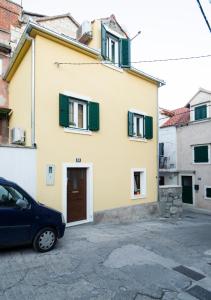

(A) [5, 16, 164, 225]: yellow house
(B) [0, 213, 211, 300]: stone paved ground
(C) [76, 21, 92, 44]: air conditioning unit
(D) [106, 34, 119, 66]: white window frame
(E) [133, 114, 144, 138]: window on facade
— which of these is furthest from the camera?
(E) [133, 114, 144, 138]: window on facade

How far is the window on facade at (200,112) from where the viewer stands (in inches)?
709

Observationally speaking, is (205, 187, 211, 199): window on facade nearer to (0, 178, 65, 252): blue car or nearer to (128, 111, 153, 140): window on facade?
(128, 111, 153, 140): window on facade

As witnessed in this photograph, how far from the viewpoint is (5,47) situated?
516 inches

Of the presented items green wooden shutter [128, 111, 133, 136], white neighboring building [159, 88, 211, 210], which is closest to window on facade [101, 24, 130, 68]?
green wooden shutter [128, 111, 133, 136]

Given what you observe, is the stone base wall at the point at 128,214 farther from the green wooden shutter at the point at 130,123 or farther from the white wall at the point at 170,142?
the white wall at the point at 170,142

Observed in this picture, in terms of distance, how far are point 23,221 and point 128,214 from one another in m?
6.52

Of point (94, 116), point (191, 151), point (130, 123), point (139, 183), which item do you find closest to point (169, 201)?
point (139, 183)

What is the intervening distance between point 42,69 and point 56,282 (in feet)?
22.8

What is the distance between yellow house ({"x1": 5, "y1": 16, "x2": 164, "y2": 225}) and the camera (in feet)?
29.2

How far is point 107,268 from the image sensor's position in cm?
545

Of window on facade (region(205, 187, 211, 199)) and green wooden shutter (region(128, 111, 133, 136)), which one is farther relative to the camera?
window on facade (region(205, 187, 211, 199))

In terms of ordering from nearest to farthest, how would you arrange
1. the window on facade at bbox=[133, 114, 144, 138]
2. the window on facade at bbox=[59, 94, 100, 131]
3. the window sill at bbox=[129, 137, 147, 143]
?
the window on facade at bbox=[59, 94, 100, 131]
the window sill at bbox=[129, 137, 147, 143]
the window on facade at bbox=[133, 114, 144, 138]

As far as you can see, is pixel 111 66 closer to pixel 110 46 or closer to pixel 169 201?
pixel 110 46

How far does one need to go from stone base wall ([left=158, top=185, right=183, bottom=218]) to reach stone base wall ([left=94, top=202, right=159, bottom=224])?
50 centimetres
